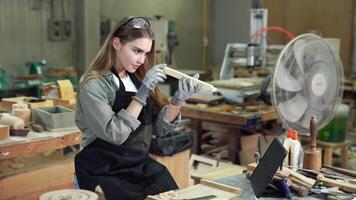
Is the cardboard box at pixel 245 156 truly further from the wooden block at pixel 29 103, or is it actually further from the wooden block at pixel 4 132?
the wooden block at pixel 4 132

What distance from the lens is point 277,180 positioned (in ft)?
5.98

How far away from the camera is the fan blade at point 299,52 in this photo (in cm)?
284

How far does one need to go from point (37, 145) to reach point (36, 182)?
0.46m

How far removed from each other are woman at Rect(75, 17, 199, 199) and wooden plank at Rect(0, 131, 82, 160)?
0.49 metres

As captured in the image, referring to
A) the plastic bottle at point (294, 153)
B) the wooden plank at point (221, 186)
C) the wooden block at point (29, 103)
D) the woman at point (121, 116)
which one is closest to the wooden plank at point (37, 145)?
the wooden block at point (29, 103)

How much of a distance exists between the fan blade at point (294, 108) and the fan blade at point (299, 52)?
17 cm

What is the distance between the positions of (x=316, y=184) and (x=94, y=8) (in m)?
4.98

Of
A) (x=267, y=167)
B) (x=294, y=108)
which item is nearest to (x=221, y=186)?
(x=267, y=167)

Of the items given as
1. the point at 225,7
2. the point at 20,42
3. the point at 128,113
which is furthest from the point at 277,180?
the point at 225,7

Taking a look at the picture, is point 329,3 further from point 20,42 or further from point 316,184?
point 316,184

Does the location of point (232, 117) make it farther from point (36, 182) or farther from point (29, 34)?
point (29, 34)

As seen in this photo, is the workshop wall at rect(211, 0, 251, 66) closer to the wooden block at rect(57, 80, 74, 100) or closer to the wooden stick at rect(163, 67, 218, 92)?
the wooden block at rect(57, 80, 74, 100)

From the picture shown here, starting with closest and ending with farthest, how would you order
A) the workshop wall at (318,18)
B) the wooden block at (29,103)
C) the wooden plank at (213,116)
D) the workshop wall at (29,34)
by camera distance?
the wooden block at (29,103) → the wooden plank at (213,116) → the workshop wall at (29,34) → the workshop wall at (318,18)

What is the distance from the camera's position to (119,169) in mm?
2131
